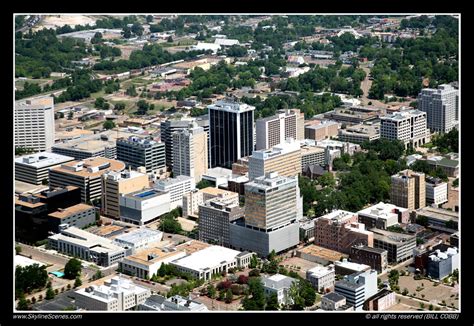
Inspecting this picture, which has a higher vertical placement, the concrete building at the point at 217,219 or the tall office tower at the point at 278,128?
the tall office tower at the point at 278,128

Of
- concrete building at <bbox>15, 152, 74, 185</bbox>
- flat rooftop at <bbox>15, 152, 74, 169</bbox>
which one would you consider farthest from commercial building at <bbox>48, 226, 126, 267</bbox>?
flat rooftop at <bbox>15, 152, 74, 169</bbox>

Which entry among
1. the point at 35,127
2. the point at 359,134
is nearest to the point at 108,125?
the point at 35,127

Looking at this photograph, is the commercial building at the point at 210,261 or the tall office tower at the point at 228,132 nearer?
the commercial building at the point at 210,261

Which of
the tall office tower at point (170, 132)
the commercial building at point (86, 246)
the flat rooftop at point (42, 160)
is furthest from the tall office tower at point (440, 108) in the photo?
the commercial building at point (86, 246)

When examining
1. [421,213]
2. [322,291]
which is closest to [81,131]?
[421,213]

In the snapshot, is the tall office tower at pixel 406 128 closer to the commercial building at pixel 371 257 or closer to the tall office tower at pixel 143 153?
the tall office tower at pixel 143 153

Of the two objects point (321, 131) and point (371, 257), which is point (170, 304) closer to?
point (371, 257)

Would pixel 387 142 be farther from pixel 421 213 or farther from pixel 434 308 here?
pixel 434 308
